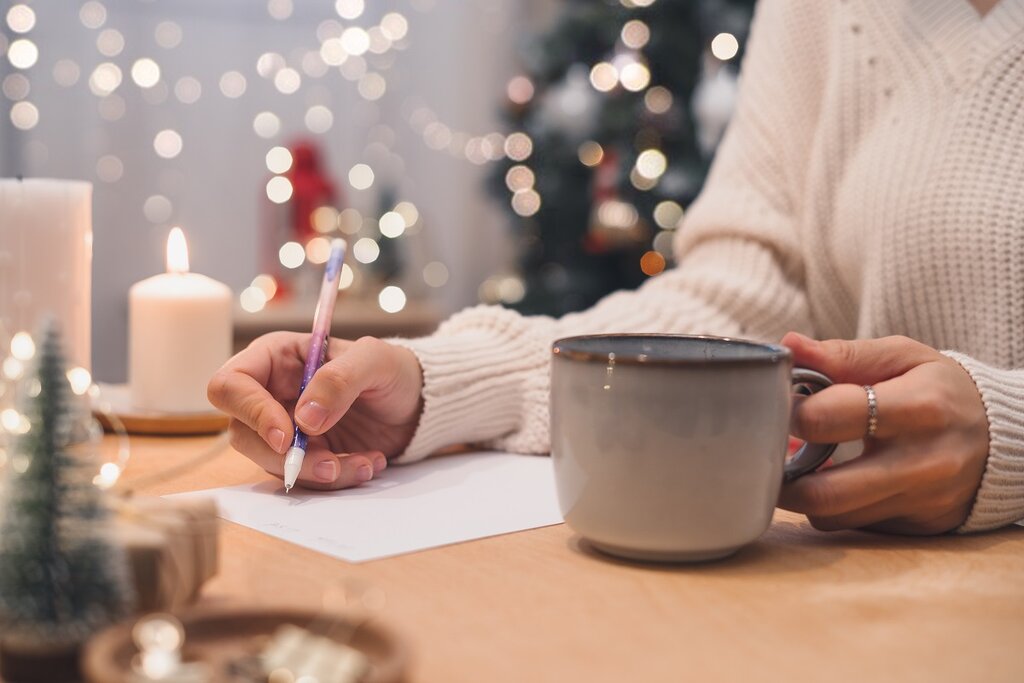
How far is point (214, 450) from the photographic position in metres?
0.39

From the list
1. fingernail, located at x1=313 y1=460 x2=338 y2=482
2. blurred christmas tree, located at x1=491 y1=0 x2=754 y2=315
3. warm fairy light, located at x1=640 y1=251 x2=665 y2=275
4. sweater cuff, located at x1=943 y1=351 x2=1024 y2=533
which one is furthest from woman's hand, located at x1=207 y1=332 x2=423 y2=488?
warm fairy light, located at x1=640 y1=251 x2=665 y2=275

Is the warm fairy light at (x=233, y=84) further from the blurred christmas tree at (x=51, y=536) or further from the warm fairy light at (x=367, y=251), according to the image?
the blurred christmas tree at (x=51, y=536)

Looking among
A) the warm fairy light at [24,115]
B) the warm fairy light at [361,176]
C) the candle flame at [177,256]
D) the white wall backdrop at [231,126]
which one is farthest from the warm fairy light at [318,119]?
the candle flame at [177,256]

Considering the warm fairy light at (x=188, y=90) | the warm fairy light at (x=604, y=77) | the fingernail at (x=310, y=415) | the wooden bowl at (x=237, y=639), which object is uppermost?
the warm fairy light at (x=604, y=77)

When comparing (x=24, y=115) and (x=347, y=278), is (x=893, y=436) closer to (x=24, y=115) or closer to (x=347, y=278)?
(x=347, y=278)

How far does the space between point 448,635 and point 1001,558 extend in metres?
0.31

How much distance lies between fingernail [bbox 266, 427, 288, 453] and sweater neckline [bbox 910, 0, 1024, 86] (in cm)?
59

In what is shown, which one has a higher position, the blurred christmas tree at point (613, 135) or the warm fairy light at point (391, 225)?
the blurred christmas tree at point (613, 135)

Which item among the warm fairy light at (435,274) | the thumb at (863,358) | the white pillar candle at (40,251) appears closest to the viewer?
the thumb at (863,358)

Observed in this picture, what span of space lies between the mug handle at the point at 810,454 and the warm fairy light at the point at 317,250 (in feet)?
6.33

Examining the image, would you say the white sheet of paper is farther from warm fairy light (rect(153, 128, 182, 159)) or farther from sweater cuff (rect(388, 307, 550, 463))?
warm fairy light (rect(153, 128, 182, 159))

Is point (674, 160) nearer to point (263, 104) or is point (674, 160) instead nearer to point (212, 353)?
point (263, 104)

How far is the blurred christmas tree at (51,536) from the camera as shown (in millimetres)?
312

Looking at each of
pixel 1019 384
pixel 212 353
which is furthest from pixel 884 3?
pixel 212 353
